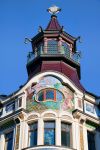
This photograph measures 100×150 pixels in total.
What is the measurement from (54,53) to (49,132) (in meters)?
9.72

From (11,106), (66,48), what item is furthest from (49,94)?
(66,48)

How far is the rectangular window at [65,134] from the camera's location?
27.6 metres

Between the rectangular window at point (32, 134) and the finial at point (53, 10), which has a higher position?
the finial at point (53, 10)

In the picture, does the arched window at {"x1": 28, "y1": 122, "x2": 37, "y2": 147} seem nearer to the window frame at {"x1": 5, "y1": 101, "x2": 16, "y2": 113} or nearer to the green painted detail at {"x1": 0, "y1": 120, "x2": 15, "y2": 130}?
the green painted detail at {"x1": 0, "y1": 120, "x2": 15, "y2": 130}

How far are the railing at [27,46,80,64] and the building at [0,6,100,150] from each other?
2.28m

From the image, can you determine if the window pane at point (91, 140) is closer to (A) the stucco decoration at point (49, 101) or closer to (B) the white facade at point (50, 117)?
(B) the white facade at point (50, 117)

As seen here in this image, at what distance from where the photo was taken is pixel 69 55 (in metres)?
36.8

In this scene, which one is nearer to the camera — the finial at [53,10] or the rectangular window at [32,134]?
the rectangular window at [32,134]

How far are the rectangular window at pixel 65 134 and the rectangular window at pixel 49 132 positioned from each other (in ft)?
1.99

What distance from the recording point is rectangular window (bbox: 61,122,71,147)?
2761cm

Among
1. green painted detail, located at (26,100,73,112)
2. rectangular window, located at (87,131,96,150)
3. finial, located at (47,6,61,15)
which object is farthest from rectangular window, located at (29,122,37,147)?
finial, located at (47,6,61,15)

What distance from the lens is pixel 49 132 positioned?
2791 cm

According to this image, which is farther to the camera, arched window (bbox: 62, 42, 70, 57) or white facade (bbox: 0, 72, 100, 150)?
arched window (bbox: 62, 42, 70, 57)

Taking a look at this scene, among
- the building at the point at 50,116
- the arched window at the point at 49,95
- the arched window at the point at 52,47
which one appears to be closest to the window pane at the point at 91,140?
the building at the point at 50,116
